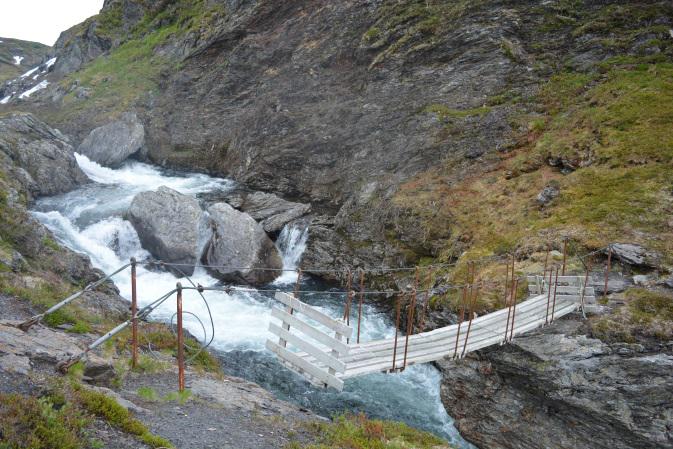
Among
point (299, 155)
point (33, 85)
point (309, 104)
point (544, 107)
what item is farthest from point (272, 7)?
point (33, 85)

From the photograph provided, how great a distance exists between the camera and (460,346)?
32.8ft

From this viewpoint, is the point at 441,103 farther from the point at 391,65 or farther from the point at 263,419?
the point at 263,419

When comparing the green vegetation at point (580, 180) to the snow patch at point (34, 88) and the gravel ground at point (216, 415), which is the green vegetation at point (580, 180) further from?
the snow patch at point (34, 88)

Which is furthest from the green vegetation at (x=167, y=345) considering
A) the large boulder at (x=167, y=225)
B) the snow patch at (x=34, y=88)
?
the snow patch at (x=34, y=88)

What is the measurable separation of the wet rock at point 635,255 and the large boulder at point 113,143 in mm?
34845

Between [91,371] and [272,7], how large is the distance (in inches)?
1483

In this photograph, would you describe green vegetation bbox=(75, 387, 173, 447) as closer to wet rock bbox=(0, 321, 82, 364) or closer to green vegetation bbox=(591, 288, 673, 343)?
wet rock bbox=(0, 321, 82, 364)

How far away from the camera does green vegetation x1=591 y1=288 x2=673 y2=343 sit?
34.1 ft

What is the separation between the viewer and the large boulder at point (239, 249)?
20609 mm

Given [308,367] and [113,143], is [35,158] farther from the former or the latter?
[308,367]

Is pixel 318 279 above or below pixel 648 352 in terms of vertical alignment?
below

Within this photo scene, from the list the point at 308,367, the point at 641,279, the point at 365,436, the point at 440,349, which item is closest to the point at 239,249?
the point at 440,349

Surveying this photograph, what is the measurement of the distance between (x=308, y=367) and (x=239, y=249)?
45.8 ft

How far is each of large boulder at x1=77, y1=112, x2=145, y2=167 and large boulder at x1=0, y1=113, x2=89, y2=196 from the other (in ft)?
14.7
